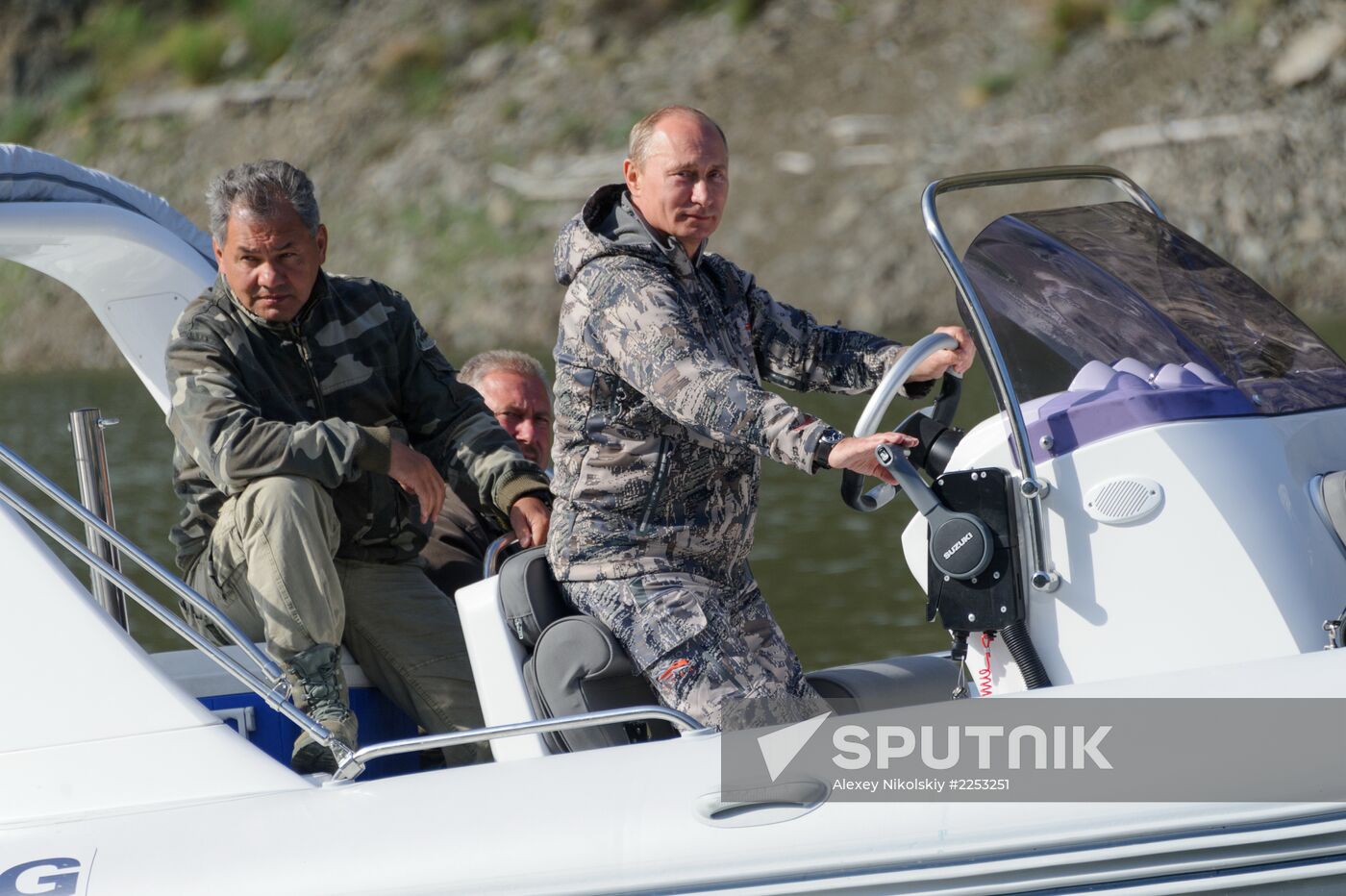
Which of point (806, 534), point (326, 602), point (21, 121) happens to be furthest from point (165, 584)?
point (21, 121)

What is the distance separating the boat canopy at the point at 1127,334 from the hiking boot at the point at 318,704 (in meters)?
1.30

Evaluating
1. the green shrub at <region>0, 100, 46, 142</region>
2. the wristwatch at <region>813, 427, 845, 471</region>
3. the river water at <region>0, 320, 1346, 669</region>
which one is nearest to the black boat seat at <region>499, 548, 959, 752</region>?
the wristwatch at <region>813, 427, 845, 471</region>

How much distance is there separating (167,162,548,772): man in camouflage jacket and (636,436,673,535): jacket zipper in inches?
18.4

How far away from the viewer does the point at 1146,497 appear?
2506mm

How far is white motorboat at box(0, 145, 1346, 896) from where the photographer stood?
231 cm

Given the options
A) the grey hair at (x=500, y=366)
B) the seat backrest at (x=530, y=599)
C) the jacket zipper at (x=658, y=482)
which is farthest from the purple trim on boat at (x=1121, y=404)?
the grey hair at (x=500, y=366)

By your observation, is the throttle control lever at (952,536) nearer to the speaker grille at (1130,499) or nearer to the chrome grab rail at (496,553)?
the speaker grille at (1130,499)

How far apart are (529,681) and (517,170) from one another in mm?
20024

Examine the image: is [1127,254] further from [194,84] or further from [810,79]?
[194,84]

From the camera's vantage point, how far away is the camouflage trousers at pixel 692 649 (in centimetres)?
269

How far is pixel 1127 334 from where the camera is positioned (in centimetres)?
268

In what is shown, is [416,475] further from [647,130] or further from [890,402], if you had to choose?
[890,402]

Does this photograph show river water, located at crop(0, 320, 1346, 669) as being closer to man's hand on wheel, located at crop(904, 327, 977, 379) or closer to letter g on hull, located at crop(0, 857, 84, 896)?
man's hand on wheel, located at crop(904, 327, 977, 379)

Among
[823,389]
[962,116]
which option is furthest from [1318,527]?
[962,116]
